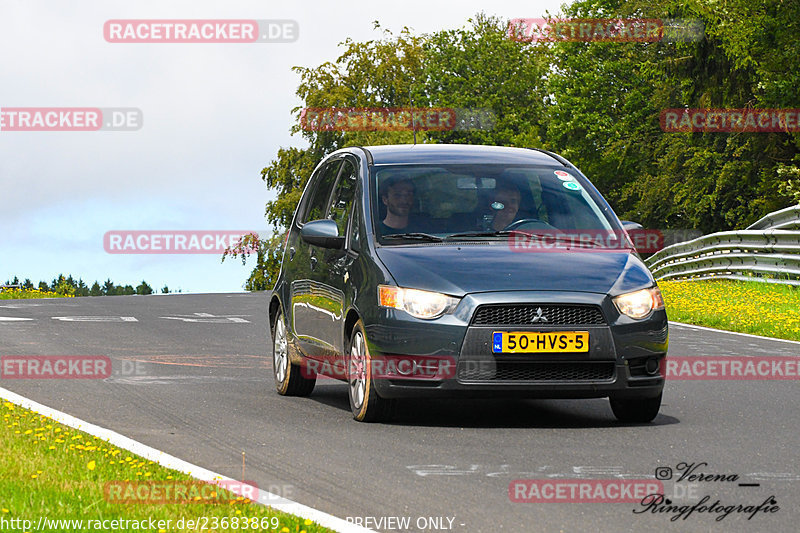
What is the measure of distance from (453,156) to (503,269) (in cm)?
175

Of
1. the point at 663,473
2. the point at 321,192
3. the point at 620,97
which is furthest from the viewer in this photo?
the point at 620,97

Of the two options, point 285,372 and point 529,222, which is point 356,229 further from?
point 285,372

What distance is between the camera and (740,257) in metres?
30.5

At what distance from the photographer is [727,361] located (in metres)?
15.1

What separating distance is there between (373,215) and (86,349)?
7319mm

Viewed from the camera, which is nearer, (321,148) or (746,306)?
(746,306)

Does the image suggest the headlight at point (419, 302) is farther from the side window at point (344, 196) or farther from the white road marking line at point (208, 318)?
the white road marking line at point (208, 318)

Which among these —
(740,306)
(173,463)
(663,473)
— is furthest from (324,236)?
(740,306)

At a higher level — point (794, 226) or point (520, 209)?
point (520, 209)

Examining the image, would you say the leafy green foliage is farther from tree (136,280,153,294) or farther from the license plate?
tree (136,280,153,294)

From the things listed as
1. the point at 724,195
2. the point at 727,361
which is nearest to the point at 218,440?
the point at 727,361

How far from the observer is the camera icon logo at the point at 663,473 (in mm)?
7261

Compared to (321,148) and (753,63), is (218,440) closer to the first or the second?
(753,63)

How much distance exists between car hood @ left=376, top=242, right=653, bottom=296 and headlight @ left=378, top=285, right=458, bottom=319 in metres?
0.04
